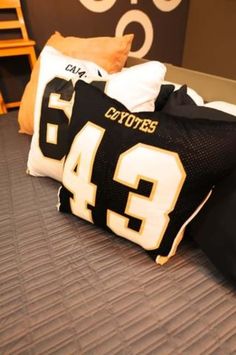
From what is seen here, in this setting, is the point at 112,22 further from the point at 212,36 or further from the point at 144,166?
the point at 144,166

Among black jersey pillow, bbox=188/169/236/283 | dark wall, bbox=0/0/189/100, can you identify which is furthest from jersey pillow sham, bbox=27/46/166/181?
dark wall, bbox=0/0/189/100

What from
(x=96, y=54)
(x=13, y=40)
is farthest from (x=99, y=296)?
(x=13, y=40)

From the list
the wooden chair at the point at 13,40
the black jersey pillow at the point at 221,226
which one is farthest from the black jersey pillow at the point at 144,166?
the wooden chair at the point at 13,40

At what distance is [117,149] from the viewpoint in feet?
1.81

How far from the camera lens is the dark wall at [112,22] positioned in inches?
63.9

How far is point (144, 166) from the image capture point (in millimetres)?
525

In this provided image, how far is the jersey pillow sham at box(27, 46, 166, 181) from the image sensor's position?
0.71m

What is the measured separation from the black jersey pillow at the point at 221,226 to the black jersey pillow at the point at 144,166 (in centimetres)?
4

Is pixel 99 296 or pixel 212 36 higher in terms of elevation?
pixel 212 36

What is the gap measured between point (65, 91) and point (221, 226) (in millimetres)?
580

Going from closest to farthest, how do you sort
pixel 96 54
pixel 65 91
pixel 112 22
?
pixel 65 91 → pixel 96 54 → pixel 112 22

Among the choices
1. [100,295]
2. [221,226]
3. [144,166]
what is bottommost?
[100,295]

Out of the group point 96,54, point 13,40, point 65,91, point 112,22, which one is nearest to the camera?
point 65,91

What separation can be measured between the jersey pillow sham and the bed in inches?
8.2
